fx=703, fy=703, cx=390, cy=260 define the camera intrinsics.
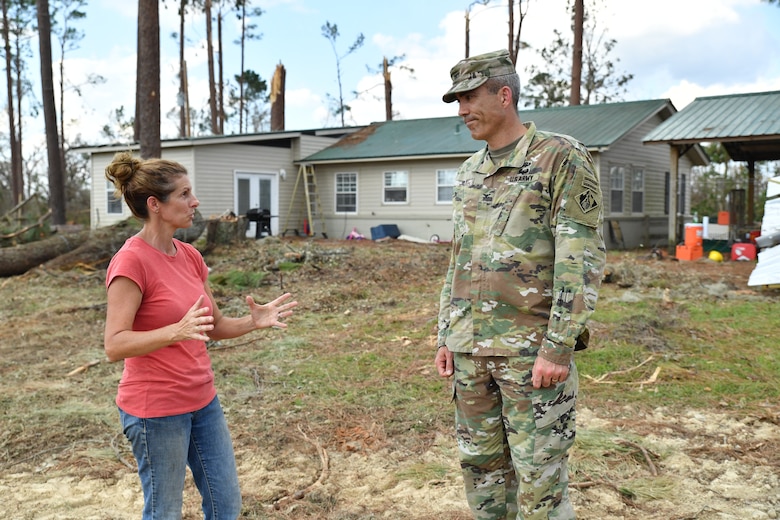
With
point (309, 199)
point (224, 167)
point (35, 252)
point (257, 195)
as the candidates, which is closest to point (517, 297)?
point (35, 252)

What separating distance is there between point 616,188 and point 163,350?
1816 centimetres

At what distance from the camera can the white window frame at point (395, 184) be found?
21109 mm

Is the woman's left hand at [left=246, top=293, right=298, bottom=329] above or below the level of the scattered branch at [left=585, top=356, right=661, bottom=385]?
above

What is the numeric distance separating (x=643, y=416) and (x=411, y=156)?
16169 mm

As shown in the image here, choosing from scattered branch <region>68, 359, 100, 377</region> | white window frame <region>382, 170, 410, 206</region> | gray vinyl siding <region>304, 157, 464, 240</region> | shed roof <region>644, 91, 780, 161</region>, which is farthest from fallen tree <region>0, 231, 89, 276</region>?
shed roof <region>644, 91, 780, 161</region>

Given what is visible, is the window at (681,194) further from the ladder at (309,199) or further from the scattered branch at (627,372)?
the scattered branch at (627,372)

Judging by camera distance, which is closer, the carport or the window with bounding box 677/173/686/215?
the carport

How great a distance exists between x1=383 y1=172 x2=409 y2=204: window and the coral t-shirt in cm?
1876

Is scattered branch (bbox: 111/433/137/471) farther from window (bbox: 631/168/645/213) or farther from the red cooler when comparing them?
window (bbox: 631/168/645/213)

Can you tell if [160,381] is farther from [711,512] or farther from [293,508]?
[711,512]

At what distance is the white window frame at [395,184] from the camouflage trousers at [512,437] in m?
18.5

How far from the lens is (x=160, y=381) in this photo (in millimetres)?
2354

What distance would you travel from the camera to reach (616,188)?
19.0 meters

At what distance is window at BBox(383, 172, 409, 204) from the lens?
21.1 meters
